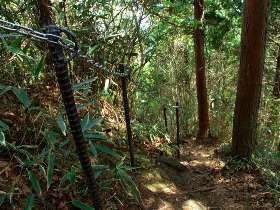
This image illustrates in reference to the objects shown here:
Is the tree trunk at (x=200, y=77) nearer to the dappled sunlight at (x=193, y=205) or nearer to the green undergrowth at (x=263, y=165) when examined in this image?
the green undergrowth at (x=263, y=165)

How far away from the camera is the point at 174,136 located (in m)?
10.5

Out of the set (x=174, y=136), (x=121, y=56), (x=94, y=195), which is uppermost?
(x=121, y=56)

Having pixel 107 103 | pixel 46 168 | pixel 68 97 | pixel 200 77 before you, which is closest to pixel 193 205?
pixel 107 103

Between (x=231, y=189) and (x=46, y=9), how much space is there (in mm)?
3367

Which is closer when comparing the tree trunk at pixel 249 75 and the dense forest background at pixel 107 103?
the dense forest background at pixel 107 103

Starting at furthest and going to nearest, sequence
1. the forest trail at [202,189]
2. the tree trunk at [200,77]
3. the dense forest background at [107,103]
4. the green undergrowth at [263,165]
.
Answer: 1. the tree trunk at [200,77]
2. the green undergrowth at [263,165]
3. the forest trail at [202,189]
4. the dense forest background at [107,103]

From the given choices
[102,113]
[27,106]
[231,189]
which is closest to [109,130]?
[102,113]

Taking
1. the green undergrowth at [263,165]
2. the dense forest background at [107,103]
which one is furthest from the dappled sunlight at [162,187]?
the green undergrowth at [263,165]

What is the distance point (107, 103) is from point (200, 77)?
535 centimetres

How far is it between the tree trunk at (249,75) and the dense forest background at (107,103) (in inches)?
0.6

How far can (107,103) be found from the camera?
498 cm

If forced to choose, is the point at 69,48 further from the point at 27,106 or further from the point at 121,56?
the point at 121,56

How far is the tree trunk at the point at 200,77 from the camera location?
9172 millimetres

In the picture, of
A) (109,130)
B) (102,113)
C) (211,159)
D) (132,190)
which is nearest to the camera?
(132,190)
